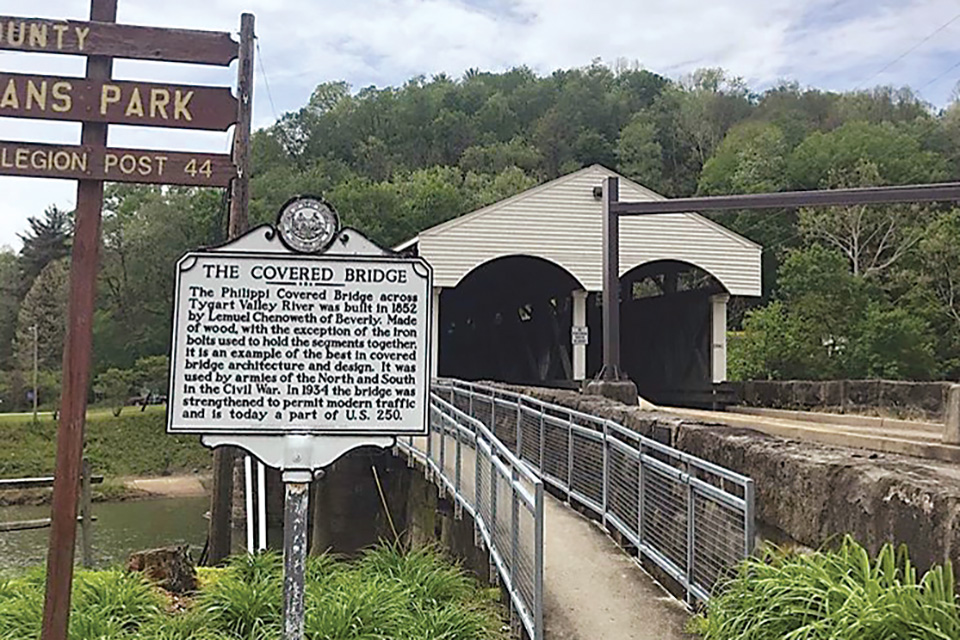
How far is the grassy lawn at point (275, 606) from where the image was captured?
647 centimetres

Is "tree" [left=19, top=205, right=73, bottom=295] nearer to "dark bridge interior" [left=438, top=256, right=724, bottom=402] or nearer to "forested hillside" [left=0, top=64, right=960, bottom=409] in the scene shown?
"forested hillside" [left=0, top=64, right=960, bottom=409]

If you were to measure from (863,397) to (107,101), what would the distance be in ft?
60.8

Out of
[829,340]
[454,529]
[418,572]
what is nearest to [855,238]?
[829,340]

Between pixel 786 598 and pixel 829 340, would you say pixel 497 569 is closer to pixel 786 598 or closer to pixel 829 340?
pixel 786 598

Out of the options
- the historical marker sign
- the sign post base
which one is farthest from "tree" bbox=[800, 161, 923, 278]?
the sign post base

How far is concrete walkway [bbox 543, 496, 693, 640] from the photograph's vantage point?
6273mm

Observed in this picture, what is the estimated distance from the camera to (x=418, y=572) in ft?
26.2

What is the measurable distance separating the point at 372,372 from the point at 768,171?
67.4m

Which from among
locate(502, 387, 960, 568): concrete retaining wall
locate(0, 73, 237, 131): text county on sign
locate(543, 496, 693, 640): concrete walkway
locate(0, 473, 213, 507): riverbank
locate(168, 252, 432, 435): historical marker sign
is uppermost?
locate(0, 73, 237, 131): text county on sign

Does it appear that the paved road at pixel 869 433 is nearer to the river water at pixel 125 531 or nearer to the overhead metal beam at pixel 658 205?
the overhead metal beam at pixel 658 205

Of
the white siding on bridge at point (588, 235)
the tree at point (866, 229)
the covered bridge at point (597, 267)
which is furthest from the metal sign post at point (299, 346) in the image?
the tree at point (866, 229)

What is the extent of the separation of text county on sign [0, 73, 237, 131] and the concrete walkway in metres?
3.98

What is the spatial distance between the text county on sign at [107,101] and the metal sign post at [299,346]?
5.65ft

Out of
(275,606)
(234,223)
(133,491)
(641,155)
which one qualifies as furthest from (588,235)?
(641,155)
